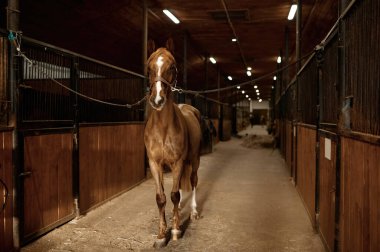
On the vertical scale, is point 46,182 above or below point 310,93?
below

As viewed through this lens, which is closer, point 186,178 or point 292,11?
point 186,178

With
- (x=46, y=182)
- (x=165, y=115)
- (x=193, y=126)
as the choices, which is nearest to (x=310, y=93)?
(x=193, y=126)

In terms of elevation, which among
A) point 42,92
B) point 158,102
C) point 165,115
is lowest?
point 165,115

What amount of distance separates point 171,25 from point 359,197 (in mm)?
9067

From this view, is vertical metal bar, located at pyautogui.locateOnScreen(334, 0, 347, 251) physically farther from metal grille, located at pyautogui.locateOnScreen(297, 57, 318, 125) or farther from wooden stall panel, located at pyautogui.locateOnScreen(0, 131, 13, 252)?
wooden stall panel, located at pyautogui.locateOnScreen(0, 131, 13, 252)

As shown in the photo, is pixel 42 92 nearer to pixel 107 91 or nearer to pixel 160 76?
pixel 160 76

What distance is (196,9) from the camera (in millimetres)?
8516

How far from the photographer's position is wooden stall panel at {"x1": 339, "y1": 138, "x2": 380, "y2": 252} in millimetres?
1638

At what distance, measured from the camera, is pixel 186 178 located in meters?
4.13

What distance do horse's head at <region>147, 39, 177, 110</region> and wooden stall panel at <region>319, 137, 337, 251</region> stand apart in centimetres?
142

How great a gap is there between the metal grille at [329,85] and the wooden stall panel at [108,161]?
8.95 feet

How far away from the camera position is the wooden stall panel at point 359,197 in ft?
5.37

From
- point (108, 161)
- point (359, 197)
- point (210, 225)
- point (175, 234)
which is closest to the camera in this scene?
point (359, 197)

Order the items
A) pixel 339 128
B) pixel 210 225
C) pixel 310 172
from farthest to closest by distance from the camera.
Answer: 1. pixel 310 172
2. pixel 210 225
3. pixel 339 128
